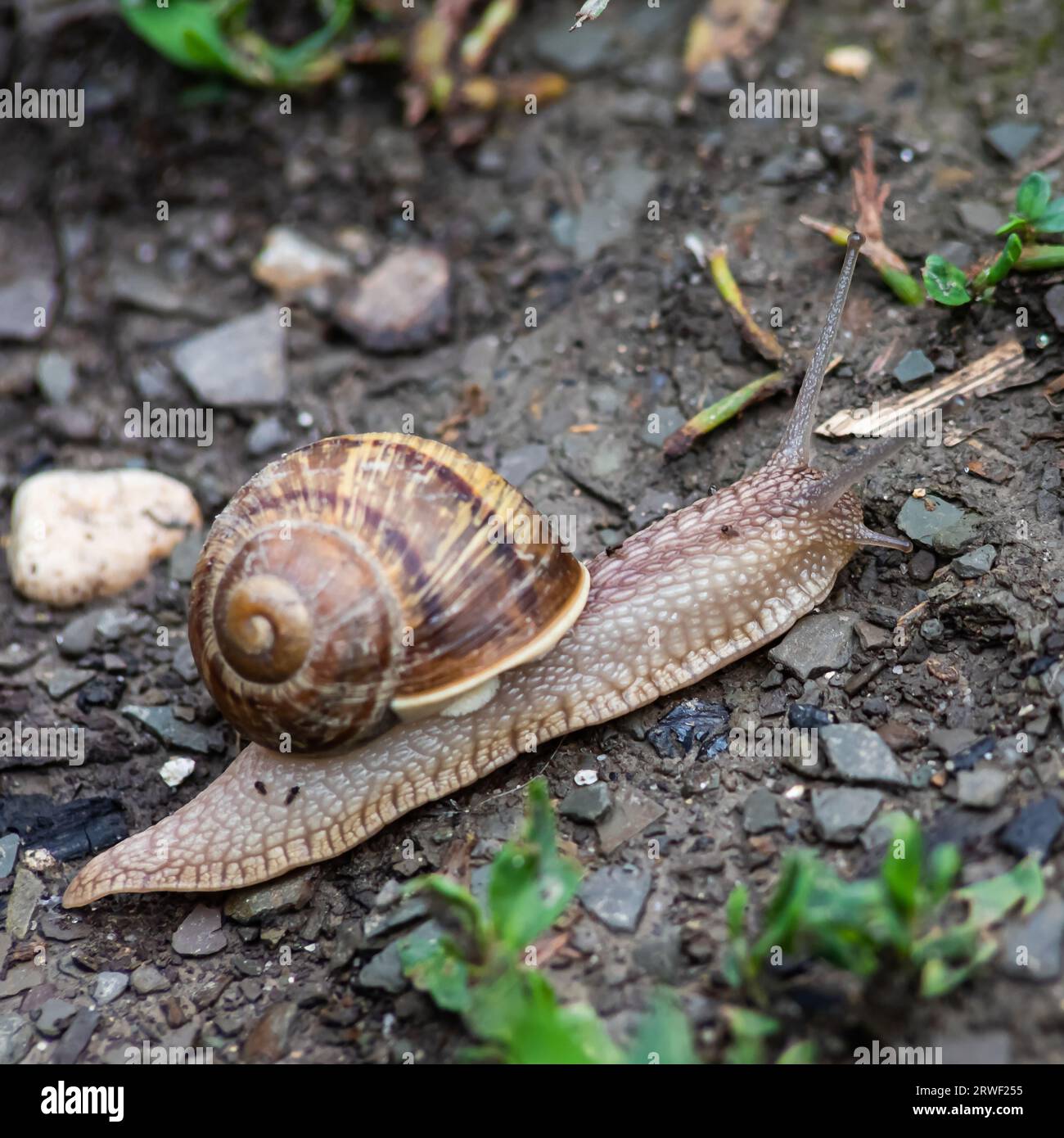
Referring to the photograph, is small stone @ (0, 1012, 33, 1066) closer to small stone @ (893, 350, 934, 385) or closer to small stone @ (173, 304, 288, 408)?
small stone @ (173, 304, 288, 408)

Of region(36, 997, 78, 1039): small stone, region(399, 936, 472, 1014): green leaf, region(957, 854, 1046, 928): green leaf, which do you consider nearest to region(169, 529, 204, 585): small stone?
region(36, 997, 78, 1039): small stone

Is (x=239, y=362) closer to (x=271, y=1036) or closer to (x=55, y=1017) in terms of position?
(x=55, y=1017)

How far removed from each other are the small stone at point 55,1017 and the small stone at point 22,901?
329 millimetres

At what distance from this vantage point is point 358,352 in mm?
5328

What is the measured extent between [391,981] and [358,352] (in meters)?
2.97

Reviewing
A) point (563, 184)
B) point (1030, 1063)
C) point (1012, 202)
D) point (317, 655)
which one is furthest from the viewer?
point (563, 184)

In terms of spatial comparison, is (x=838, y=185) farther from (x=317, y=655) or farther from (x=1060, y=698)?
(x=317, y=655)

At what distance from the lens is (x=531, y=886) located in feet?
9.55

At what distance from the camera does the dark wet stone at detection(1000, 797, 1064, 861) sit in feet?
10.0

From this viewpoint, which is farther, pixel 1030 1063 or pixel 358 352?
pixel 358 352

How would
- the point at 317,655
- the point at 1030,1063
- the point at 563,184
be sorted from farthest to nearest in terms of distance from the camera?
the point at 563,184 → the point at 317,655 → the point at 1030,1063

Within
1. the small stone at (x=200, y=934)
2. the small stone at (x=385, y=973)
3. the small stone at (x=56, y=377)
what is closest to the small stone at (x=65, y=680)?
the small stone at (x=200, y=934)

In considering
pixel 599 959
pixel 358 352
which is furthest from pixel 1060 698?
pixel 358 352

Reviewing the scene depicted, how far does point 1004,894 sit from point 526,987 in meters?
1.25
